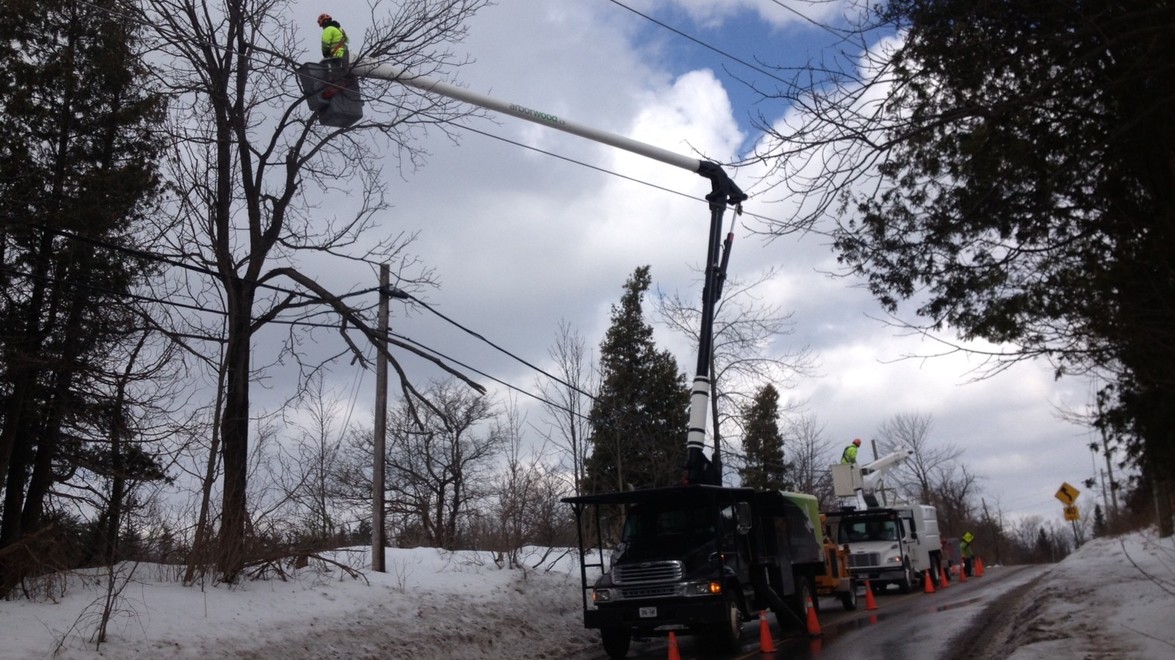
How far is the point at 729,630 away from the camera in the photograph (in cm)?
1466

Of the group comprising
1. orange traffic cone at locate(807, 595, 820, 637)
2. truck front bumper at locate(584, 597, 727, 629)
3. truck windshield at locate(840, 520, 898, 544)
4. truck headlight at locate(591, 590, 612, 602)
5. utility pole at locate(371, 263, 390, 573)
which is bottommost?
orange traffic cone at locate(807, 595, 820, 637)

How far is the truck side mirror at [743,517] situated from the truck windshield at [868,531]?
1285cm

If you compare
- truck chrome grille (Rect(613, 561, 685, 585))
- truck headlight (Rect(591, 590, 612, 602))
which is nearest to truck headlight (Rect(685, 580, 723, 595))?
truck chrome grille (Rect(613, 561, 685, 585))

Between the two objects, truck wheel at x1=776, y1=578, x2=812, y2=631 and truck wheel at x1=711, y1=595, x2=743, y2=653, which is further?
truck wheel at x1=776, y1=578, x2=812, y2=631

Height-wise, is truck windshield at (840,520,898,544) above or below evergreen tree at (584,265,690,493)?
below

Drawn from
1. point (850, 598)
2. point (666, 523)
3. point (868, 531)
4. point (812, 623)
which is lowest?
point (812, 623)

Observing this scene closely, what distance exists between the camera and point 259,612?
12617 mm

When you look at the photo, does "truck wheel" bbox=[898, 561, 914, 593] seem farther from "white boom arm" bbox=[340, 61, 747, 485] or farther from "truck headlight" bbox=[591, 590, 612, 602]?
"truck headlight" bbox=[591, 590, 612, 602]

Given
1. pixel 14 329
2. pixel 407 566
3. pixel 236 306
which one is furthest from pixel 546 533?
pixel 14 329

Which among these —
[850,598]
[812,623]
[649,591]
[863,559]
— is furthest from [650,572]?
[863,559]

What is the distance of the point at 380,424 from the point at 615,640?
557 centimetres

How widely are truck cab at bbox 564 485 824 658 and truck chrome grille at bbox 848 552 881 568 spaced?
1037cm

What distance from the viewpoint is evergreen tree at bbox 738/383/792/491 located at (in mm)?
33562

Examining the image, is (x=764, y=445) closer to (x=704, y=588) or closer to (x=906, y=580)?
(x=906, y=580)
